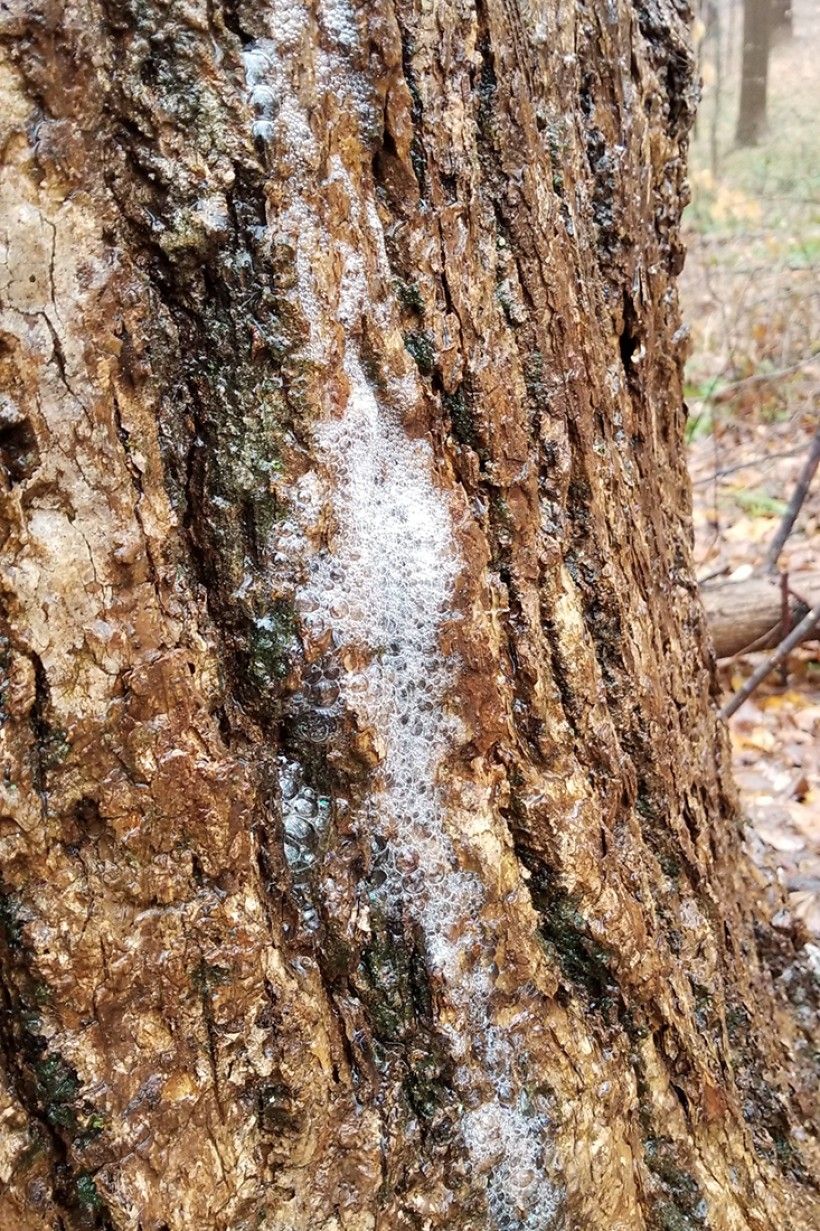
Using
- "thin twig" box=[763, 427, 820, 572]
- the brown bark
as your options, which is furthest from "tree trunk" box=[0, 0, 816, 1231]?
"thin twig" box=[763, 427, 820, 572]

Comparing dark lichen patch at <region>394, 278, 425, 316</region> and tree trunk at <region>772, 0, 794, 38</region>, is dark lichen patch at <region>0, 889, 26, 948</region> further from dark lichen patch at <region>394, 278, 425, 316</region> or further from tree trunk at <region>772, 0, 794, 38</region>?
tree trunk at <region>772, 0, 794, 38</region>

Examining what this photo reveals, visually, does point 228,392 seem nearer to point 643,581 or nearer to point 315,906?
point 315,906

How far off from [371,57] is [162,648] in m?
0.65

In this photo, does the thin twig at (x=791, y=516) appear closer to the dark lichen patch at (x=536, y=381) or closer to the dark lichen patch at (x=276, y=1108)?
the dark lichen patch at (x=536, y=381)

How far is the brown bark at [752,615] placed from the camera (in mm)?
3836

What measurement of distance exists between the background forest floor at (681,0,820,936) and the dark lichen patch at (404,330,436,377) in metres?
1.63

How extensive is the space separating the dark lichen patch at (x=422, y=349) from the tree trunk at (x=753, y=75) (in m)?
12.5

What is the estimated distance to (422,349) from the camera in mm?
1031

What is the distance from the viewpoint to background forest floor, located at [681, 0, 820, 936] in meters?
3.55

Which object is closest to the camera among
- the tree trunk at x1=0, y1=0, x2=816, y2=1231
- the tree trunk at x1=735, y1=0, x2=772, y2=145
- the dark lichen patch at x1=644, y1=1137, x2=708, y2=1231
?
the tree trunk at x1=0, y1=0, x2=816, y2=1231

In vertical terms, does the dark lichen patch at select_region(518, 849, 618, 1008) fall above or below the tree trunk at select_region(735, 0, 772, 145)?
below

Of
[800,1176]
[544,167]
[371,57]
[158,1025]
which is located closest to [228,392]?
[371,57]

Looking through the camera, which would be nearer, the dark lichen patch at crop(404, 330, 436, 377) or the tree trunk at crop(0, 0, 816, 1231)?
the tree trunk at crop(0, 0, 816, 1231)

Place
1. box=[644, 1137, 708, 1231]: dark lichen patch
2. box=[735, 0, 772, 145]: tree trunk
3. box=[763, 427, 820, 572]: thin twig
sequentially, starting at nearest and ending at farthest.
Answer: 1. box=[644, 1137, 708, 1231]: dark lichen patch
2. box=[763, 427, 820, 572]: thin twig
3. box=[735, 0, 772, 145]: tree trunk
